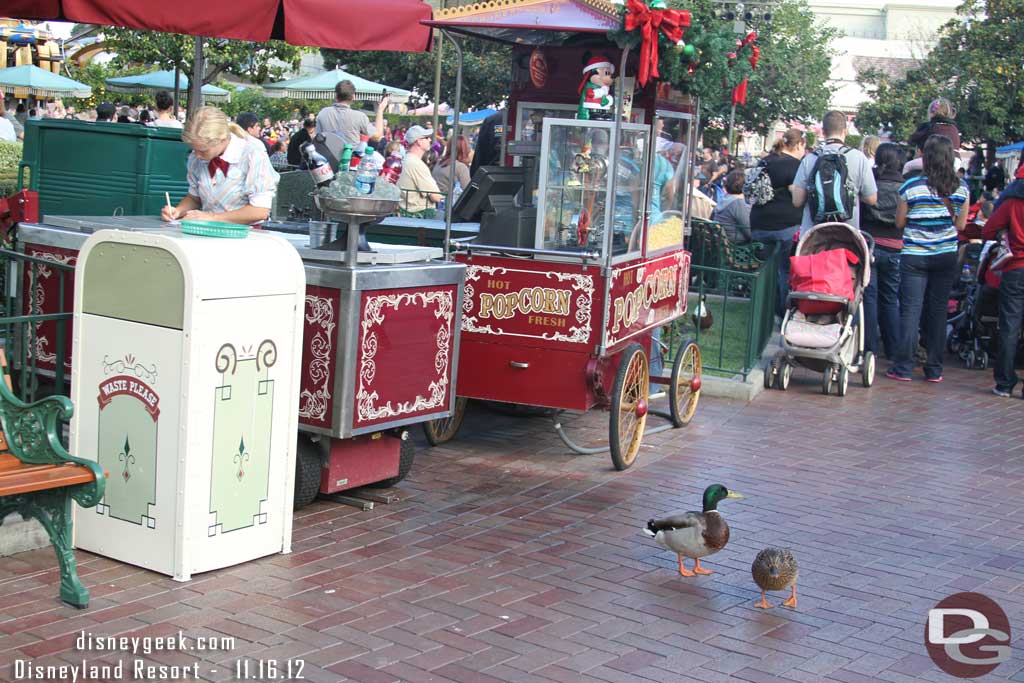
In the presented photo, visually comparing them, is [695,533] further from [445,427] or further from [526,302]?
[445,427]

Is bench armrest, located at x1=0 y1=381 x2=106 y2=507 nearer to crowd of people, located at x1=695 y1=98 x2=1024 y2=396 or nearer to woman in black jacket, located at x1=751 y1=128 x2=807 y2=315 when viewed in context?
crowd of people, located at x1=695 y1=98 x2=1024 y2=396

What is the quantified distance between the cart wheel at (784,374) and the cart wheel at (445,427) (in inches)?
151

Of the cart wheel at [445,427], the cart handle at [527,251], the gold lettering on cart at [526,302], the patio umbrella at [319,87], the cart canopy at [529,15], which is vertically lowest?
the cart wheel at [445,427]

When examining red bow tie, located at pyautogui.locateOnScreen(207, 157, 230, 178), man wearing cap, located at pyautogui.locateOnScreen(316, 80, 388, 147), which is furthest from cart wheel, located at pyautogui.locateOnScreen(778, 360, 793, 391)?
red bow tie, located at pyautogui.locateOnScreen(207, 157, 230, 178)

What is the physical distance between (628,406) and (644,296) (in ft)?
2.90

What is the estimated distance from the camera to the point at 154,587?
5152 mm

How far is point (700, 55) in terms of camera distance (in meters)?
7.60

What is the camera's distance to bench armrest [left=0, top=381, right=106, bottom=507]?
4809mm

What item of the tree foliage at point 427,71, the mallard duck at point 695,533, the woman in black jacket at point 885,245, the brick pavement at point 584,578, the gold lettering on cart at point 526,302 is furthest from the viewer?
the tree foliage at point 427,71

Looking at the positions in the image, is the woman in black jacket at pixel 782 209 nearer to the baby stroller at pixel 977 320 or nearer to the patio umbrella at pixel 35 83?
the baby stroller at pixel 977 320

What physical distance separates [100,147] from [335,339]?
14.0ft

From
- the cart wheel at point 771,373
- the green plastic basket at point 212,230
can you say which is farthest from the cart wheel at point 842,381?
the green plastic basket at point 212,230

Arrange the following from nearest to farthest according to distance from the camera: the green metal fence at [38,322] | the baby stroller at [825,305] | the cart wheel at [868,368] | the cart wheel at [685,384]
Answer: the green metal fence at [38,322] < the cart wheel at [685,384] < the baby stroller at [825,305] < the cart wheel at [868,368]

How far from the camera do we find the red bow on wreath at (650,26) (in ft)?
22.8
